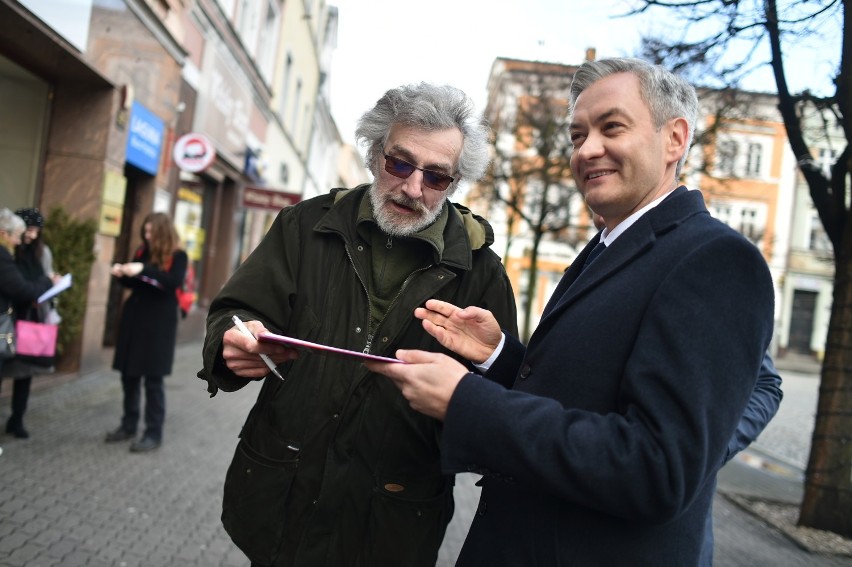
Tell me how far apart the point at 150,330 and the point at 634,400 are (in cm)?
509

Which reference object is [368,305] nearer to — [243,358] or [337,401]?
[337,401]

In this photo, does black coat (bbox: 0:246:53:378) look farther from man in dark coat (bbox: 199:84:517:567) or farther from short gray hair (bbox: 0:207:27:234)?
man in dark coat (bbox: 199:84:517:567)

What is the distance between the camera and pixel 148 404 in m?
5.51

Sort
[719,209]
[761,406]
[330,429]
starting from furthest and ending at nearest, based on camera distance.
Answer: [719,209]
[761,406]
[330,429]

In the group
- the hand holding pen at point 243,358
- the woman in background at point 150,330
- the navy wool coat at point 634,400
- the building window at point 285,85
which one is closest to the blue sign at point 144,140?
the woman in background at point 150,330

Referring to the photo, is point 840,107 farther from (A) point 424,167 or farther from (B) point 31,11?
(B) point 31,11

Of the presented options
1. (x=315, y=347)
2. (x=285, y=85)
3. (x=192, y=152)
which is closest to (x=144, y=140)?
(x=192, y=152)

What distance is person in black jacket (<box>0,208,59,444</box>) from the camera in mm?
4730

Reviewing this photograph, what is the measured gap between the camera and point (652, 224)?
54.5 inches

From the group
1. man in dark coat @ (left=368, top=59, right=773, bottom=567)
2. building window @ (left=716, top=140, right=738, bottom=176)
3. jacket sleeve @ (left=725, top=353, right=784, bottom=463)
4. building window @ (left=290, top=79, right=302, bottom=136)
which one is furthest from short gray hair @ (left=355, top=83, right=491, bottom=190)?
building window @ (left=290, top=79, right=302, bottom=136)

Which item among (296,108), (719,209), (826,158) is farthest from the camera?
(296,108)

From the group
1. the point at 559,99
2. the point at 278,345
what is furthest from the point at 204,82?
the point at 278,345

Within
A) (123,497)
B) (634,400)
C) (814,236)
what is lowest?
(123,497)

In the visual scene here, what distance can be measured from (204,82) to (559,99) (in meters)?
8.93
